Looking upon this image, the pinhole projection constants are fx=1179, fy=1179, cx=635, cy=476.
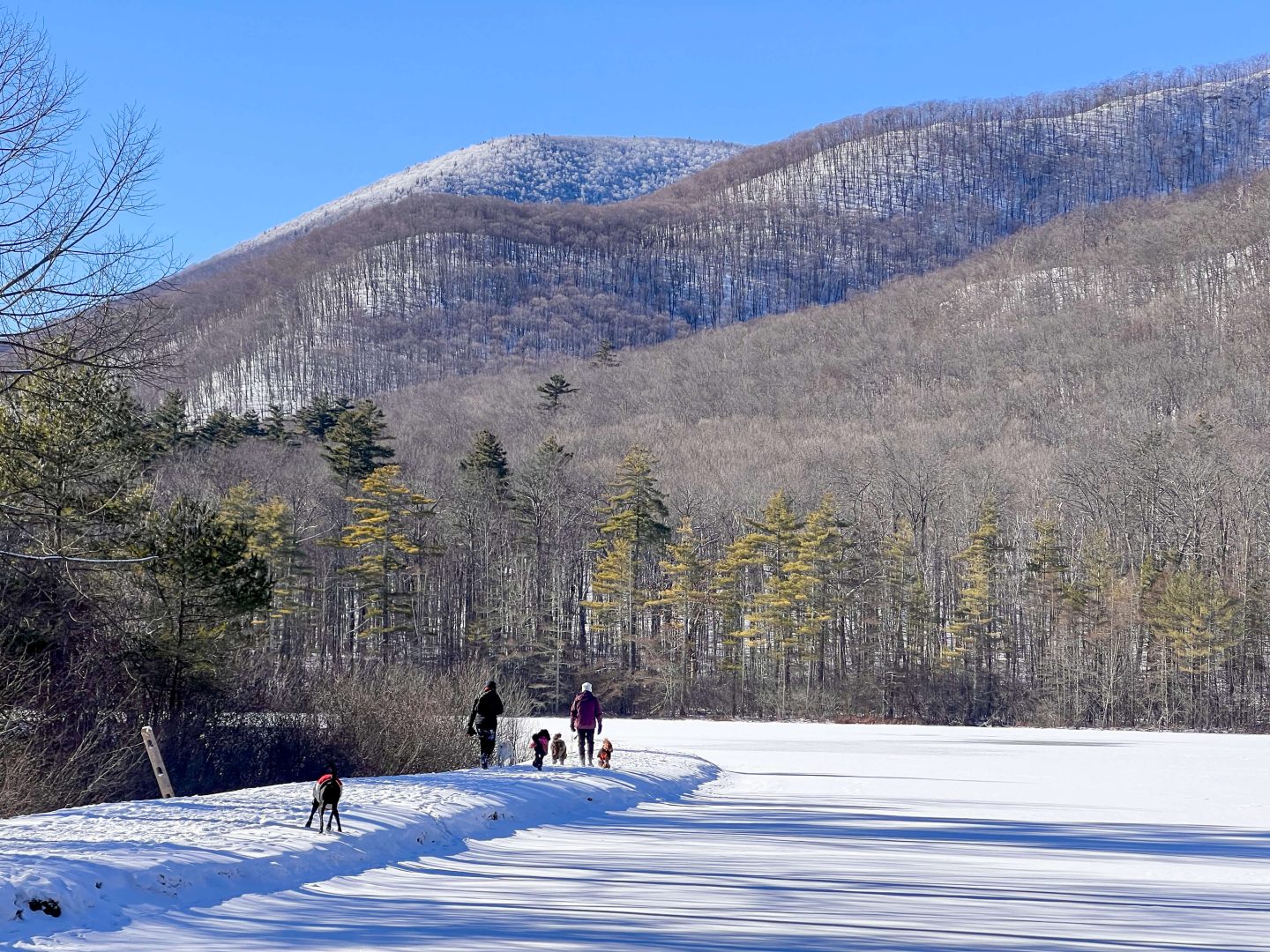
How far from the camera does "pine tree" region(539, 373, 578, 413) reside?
136m

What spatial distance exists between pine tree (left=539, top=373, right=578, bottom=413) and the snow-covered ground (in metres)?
115

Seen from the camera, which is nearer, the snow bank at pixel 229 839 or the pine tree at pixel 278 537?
the snow bank at pixel 229 839

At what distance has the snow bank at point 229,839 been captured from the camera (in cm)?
901

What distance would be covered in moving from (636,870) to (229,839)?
13.2 feet

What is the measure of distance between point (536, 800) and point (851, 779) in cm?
1100

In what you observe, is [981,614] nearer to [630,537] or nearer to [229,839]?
[630,537]

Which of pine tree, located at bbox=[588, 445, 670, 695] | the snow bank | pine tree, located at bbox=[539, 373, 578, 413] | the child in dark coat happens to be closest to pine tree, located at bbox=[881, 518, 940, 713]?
pine tree, located at bbox=[588, 445, 670, 695]

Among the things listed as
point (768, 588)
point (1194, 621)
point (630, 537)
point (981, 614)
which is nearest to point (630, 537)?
point (630, 537)

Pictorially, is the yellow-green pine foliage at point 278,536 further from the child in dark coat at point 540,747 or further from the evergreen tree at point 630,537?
the child in dark coat at point 540,747

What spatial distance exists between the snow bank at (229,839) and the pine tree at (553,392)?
117 m

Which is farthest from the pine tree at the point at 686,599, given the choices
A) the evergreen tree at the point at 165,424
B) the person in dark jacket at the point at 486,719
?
the person in dark jacket at the point at 486,719

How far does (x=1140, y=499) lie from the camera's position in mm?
79375

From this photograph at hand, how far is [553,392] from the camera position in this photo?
13538 centimetres

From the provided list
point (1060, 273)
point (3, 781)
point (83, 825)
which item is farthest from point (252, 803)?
point (1060, 273)
